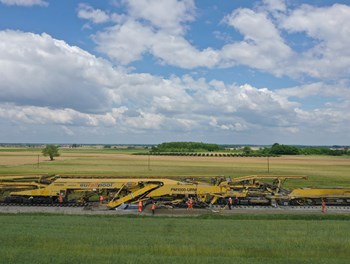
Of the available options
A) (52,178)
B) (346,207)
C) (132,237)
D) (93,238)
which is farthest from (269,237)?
(52,178)

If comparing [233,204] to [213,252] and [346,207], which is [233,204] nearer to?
[346,207]

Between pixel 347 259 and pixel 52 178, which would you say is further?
pixel 52 178

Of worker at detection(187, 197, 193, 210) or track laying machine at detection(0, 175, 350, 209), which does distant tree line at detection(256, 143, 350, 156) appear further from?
worker at detection(187, 197, 193, 210)

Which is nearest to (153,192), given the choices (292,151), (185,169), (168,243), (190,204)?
(190,204)

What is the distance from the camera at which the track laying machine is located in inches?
957

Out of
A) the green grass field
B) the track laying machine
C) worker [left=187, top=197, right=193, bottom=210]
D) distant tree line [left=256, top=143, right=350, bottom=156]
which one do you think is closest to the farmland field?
the track laying machine

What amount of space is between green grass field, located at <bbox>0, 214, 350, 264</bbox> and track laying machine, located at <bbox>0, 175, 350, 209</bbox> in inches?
338

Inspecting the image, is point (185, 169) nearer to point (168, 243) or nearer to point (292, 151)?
point (168, 243)

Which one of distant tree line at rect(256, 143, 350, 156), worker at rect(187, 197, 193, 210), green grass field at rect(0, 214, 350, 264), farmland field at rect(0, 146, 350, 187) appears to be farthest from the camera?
distant tree line at rect(256, 143, 350, 156)

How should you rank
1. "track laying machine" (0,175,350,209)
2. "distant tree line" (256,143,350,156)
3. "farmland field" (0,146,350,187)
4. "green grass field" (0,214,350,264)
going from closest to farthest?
"green grass field" (0,214,350,264), "track laying machine" (0,175,350,209), "farmland field" (0,146,350,187), "distant tree line" (256,143,350,156)

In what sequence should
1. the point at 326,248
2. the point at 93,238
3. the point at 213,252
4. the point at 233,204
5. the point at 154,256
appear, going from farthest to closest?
the point at 233,204 < the point at 93,238 < the point at 326,248 < the point at 213,252 < the point at 154,256

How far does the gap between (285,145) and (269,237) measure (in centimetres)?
16165

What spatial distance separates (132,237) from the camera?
40.4 feet

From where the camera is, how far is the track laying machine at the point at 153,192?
24297 mm
